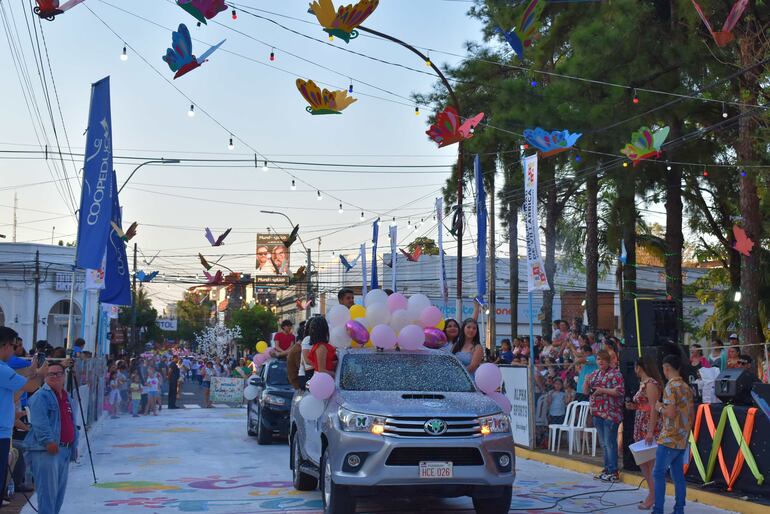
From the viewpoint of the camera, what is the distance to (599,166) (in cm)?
2452

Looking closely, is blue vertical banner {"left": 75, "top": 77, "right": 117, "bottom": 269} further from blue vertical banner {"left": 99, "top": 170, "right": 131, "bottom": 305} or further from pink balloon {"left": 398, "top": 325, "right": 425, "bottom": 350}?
pink balloon {"left": 398, "top": 325, "right": 425, "bottom": 350}

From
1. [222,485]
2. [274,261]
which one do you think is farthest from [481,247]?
[274,261]

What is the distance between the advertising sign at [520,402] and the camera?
16344 millimetres

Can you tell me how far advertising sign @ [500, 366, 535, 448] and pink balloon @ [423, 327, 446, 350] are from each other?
17.2 feet

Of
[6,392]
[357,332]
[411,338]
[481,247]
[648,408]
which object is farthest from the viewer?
[481,247]

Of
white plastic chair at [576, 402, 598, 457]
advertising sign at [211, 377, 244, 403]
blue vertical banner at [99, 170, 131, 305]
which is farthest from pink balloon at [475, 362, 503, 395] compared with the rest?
advertising sign at [211, 377, 244, 403]

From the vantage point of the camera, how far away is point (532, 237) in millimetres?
16094

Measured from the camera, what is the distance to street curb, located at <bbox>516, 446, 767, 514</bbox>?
971cm

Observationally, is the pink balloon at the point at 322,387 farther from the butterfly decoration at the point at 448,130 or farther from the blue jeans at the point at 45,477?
the butterfly decoration at the point at 448,130

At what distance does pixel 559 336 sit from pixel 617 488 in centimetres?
734

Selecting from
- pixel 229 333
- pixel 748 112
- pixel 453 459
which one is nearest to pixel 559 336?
pixel 748 112

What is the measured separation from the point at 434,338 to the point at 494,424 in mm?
2573

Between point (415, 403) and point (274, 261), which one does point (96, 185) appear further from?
point (274, 261)

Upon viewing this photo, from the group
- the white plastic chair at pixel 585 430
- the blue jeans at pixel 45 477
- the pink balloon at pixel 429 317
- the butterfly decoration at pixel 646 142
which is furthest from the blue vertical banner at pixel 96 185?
the butterfly decoration at pixel 646 142
